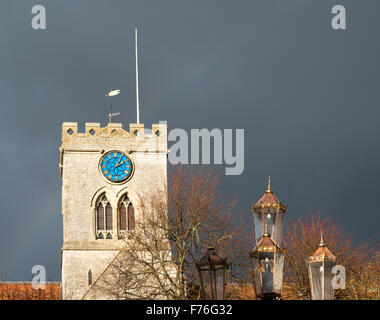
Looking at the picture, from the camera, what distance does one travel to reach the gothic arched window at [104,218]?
68125mm

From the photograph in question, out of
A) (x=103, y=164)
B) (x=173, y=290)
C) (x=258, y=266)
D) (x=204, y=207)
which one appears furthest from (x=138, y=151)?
(x=258, y=266)

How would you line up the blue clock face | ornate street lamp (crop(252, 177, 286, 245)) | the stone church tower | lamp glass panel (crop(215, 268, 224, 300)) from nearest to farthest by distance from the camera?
1. lamp glass panel (crop(215, 268, 224, 300))
2. ornate street lamp (crop(252, 177, 286, 245))
3. the stone church tower
4. the blue clock face

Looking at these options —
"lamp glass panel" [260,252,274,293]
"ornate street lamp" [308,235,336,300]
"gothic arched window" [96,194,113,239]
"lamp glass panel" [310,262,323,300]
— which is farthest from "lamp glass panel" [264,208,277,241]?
"gothic arched window" [96,194,113,239]

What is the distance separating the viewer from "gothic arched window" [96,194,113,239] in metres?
68.1

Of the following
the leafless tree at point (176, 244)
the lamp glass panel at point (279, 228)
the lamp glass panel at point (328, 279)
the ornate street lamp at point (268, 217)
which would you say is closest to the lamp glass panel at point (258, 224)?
the ornate street lamp at point (268, 217)

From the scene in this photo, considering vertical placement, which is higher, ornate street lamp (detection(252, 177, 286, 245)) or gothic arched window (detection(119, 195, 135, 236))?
gothic arched window (detection(119, 195, 135, 236))

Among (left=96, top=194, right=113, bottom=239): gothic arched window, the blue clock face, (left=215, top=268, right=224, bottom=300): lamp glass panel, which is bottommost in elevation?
(left=215, top=268, right=224, bottom=300): lamp glass panel

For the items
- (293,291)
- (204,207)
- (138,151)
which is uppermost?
(138,151)

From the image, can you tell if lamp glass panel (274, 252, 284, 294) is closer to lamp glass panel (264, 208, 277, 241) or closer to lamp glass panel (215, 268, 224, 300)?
lamp glass panel (215, 268, 224, 300)

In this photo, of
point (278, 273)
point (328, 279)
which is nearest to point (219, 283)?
point (278, 273)

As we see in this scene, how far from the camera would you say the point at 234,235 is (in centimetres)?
5234

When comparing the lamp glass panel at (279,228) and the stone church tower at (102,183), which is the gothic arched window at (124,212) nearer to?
the stone church tower at (102,183)
